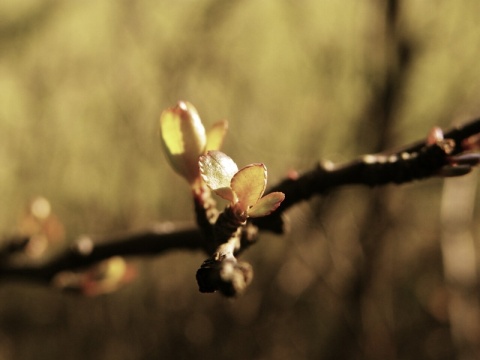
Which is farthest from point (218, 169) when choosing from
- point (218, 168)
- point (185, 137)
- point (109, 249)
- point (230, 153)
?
point (230, 153)

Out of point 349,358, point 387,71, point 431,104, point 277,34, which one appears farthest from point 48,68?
point 349,358

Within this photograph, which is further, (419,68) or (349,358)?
(349,358)

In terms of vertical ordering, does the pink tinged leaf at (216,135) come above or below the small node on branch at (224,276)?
below

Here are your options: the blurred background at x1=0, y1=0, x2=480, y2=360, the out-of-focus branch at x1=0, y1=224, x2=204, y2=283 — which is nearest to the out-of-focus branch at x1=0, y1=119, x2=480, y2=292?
the out-of-focus branch at x1=0, y1=224, x2=204, y2=283

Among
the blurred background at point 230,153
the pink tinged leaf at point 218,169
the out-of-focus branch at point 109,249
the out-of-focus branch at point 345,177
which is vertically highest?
the pink tinged leaf at point 218,169

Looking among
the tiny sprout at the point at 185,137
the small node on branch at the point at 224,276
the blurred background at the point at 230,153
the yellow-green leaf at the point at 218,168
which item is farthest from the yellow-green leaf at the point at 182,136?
the blurred background at the point at 230,153

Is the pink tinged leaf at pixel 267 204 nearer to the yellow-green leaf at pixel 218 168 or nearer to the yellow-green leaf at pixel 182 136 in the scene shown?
the yellow-green leaf at pixel 218 168

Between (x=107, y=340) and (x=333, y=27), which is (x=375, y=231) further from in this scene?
(x=107, y=340)
